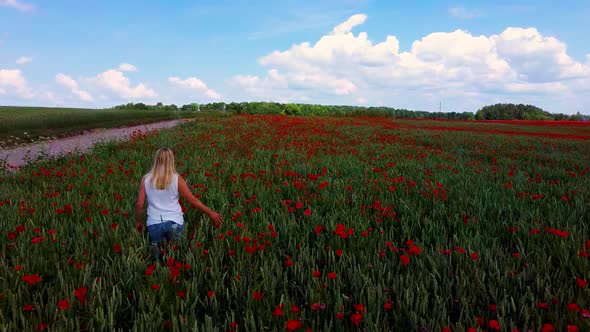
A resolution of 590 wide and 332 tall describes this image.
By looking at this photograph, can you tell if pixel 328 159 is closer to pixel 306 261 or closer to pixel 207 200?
pixel 207 200

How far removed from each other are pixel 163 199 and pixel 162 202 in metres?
0.04

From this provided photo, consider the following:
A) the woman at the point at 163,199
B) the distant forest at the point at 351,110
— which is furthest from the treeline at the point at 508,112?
the woman at the point at 163,199

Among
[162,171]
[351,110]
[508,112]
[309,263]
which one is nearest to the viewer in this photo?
[309,263]

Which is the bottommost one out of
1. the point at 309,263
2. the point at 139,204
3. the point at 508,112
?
the point at 309,263

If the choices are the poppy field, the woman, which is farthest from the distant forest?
the woman

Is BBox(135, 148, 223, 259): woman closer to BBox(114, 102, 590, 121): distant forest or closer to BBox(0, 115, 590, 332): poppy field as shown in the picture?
BBox(0, 115, 590, 332): poppy field

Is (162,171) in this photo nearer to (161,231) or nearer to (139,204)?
(139,204)

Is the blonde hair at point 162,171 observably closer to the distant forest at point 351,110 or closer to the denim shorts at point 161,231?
the denim shorts at point 161,231

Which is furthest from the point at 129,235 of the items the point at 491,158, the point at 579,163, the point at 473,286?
the point at 579,163

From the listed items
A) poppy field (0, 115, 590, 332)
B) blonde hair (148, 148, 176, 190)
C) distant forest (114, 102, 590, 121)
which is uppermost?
distant forest (114, 102, 590, 121)

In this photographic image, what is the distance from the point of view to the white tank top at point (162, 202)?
13.3 feet

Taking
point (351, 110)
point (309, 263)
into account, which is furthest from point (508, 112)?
point (309, 263)

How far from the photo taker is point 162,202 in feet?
13.4

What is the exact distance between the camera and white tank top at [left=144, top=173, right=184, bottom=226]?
4039 mm
